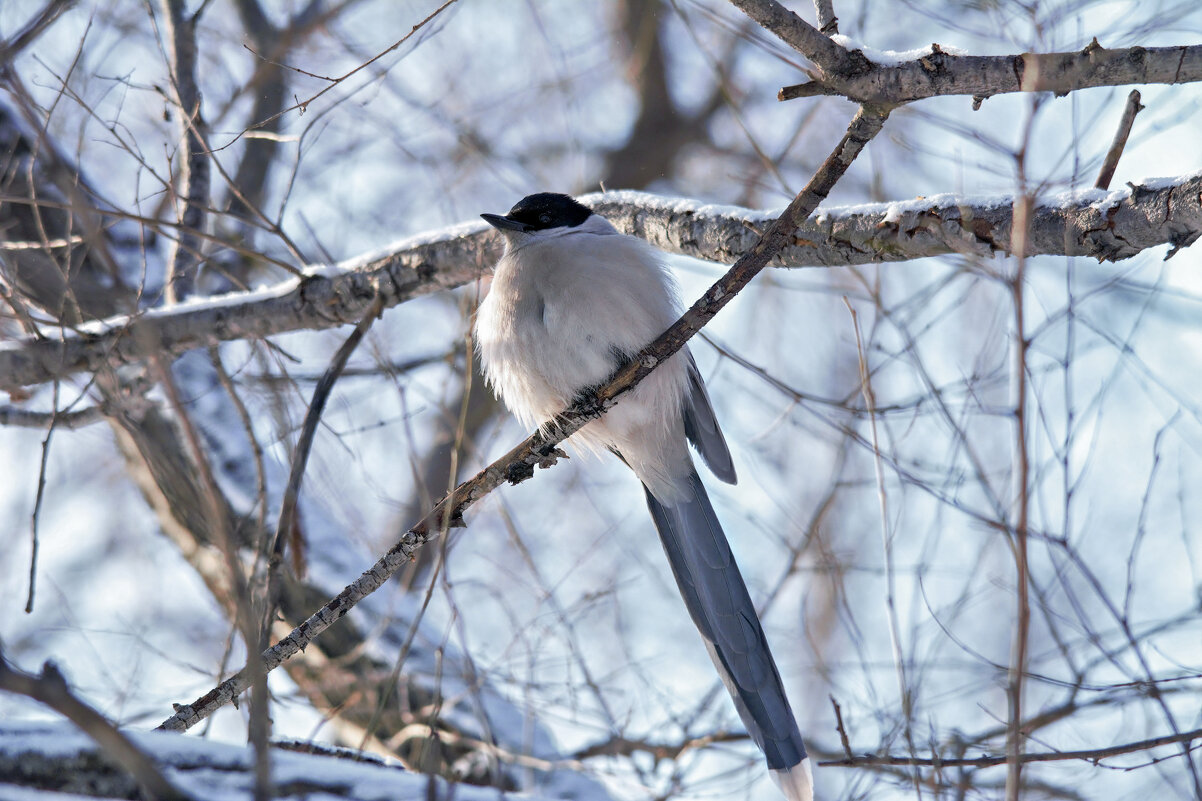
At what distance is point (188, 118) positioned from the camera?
381 centimetres

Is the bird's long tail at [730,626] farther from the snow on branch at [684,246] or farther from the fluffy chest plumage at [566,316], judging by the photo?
the snow on branch at [684,246]

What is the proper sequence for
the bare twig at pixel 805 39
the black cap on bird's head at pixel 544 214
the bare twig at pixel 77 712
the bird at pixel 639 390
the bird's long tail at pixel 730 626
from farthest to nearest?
1. the black cap on bird's head at pixel 544 214
2. the bird at pixel 639 390
3. the bird's long tail at pixel 730 626
4. the bare twig at pixel 805 39
5. the bare twig at pixel 77 712

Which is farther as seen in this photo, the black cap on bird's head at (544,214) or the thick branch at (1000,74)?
the black cap on bird's head at (544,214)

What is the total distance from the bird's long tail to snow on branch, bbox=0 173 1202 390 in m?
1.03

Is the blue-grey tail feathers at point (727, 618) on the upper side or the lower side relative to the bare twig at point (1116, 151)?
lower

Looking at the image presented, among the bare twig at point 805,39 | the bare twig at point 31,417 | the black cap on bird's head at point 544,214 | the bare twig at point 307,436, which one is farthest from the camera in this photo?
the bare twig at point 31,417

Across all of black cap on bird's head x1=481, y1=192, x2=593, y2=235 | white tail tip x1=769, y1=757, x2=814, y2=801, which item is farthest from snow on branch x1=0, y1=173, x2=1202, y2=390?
white tail tip x1=769, y1=757, x2=814, y2=801

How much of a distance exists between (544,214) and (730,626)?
1.82m

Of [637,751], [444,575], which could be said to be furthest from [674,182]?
[444,575]

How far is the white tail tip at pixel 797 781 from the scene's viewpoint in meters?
3.12

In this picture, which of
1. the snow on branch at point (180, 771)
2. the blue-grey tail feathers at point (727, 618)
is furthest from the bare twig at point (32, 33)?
the blue-grey tail feathers at point (727, 618)

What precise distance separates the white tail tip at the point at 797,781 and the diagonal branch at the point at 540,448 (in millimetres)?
1304

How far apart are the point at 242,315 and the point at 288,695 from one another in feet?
5.89

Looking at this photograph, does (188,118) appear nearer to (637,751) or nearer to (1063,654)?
(637,751)
